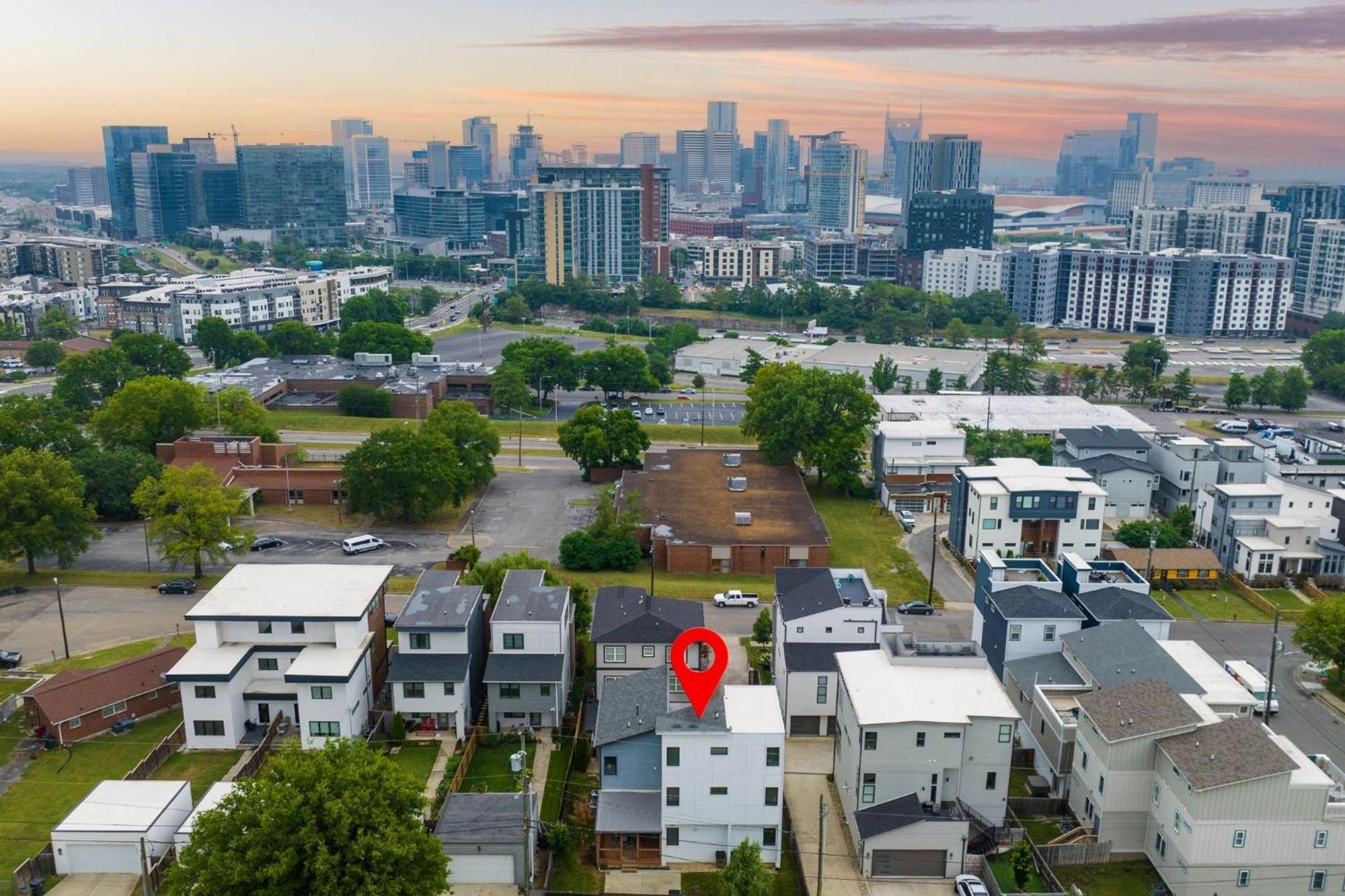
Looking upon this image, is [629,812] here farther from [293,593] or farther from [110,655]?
[110,655]

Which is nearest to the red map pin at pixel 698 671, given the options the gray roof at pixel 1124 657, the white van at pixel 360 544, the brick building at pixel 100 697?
the gray roof at pixel 1124 657

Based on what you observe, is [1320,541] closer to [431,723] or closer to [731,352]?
[431,723]

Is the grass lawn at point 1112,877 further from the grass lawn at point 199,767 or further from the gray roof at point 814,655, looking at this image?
the grass lawn at point 199,767

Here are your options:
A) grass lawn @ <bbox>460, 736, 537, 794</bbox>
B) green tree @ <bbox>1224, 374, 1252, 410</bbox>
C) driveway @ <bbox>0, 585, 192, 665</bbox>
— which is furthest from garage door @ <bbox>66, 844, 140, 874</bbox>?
green tree @ <bbox>1224, 374, 1252, 410</bbox>

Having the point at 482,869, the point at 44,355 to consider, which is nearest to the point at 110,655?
Answer: the point at 482,869

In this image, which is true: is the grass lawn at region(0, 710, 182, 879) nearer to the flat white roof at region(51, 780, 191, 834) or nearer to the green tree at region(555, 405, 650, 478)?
the flat white roof at region(51, 780, 191, 834)

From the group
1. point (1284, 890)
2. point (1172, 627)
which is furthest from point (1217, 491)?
point (1284, 890)
